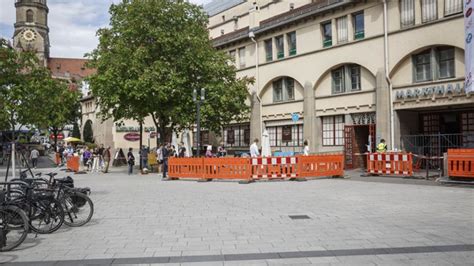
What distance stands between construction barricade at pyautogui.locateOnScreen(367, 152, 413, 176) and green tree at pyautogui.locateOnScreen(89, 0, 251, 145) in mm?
11229

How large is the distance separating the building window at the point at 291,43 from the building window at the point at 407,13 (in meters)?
8.92

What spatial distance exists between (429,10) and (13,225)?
22.1m

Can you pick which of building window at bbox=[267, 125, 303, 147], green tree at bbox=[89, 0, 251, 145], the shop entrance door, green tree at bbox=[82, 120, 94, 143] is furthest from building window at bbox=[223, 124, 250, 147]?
green tree at bbox=[82, 120, 94, 143]

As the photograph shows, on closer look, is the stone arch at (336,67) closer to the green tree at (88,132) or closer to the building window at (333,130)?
the building window at (333,130)

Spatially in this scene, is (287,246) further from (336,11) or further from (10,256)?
(336,11)

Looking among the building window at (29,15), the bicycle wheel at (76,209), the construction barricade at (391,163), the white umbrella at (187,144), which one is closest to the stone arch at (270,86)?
the white umbrella at (187,144)

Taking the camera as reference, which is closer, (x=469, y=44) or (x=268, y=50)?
(x=469, y=44)

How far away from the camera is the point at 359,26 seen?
27719 mm

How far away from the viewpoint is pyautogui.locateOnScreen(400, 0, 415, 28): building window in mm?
24547

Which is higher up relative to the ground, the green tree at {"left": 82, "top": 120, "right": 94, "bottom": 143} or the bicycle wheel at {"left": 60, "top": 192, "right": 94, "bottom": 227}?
the green tree at {"left": 82, "top": 120, "right": 94, "bottom": 143}

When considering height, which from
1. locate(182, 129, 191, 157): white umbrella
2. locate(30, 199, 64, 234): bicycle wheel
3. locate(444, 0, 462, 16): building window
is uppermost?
locate(444, 0, 462, 16): building window

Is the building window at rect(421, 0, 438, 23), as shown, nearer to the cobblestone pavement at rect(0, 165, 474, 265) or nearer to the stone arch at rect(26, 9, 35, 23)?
the cobblestone pavement at rect(0, 165, 474, 265)

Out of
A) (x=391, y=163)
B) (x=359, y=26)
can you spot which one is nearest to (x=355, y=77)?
(x=359, y=26)

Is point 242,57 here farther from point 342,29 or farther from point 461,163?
point 461,163
